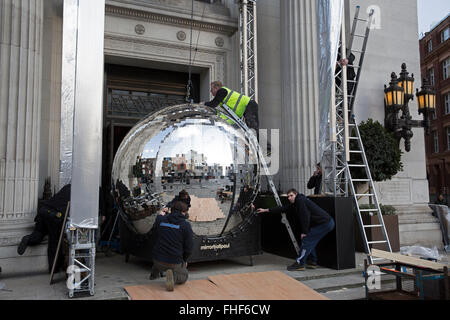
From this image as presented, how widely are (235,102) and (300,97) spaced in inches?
124

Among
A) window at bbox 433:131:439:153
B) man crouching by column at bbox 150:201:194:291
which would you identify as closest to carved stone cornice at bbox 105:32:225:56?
man crouching by column at bbox 150:201:194:291

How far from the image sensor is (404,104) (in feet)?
33.5

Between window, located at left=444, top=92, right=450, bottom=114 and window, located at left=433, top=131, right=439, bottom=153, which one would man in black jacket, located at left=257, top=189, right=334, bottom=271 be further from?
window, located at left=433, top=131, right=439, bottom=153

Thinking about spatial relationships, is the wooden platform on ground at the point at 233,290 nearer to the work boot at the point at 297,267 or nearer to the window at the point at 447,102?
the work boot at the point at 297,267

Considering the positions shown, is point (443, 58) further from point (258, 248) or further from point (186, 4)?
point (258, 248)

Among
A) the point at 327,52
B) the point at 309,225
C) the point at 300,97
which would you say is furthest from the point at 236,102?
the point at 300,97

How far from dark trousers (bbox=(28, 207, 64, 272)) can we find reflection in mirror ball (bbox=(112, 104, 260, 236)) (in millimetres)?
1032

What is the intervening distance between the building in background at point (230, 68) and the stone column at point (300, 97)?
27 millimetres

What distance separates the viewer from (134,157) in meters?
5.66

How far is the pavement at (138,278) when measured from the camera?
4.92 metres

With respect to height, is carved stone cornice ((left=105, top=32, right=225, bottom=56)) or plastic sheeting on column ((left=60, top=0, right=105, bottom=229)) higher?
carved stone cornice ((left=105, top=32, right=225, bottom=56))

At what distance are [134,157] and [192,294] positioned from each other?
2229mm

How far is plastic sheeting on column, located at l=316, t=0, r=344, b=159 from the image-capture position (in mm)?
7043

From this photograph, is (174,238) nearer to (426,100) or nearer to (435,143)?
(426,100)
